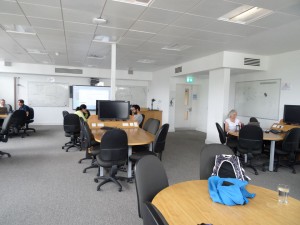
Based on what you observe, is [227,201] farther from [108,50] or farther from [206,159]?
[108,50]

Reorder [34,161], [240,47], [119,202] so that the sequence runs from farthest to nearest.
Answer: [240,47] → [34,161] → [119,202]

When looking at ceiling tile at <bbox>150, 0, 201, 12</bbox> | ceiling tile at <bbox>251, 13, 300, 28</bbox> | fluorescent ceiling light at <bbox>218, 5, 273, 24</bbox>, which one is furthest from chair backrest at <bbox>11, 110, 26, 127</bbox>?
ceiling tile at <bbox>251, 13, 300, 28</bbox>

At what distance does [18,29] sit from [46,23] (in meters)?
1.04

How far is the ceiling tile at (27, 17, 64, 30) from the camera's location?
3.77 meters

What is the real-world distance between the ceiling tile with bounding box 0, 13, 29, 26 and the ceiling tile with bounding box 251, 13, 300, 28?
4.15 metres

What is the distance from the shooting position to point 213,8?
307 cm

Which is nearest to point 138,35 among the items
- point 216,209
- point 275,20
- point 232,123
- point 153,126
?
point 153,126

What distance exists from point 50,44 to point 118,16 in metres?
2.96

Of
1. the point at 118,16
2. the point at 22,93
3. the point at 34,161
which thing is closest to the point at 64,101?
the point at 22,93

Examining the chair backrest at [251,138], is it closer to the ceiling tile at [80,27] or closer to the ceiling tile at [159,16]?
the ceiling tile at [159,16]

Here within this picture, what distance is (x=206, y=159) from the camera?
2090 millimetres

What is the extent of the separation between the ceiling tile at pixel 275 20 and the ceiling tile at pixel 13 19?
4152mm

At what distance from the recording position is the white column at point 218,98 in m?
5.93

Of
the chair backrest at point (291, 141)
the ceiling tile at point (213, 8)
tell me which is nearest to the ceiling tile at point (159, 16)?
the ceiling tile at point (213, 8)
